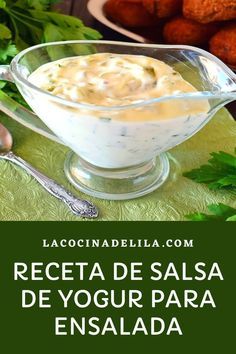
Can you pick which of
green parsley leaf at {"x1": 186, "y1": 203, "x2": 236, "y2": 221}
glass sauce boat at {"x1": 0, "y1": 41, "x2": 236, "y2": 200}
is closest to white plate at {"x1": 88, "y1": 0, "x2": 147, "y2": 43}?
glass sauce boat at {"x1": 0, "y1": 41, "x2": 236, "y2": 200}

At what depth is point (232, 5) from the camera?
5.64 ft

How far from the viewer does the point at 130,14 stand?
74.6 inches

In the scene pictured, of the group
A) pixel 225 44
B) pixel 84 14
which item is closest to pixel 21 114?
pixel 225 44

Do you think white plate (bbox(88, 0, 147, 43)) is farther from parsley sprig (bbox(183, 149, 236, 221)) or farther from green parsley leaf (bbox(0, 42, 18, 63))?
parsley sprig (bbox(183, 149, 236, 221))

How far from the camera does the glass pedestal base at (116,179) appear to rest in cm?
118

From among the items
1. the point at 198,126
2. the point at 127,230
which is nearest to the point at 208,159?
the point at 198,126

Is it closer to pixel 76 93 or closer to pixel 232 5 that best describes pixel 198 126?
pixel 76 93

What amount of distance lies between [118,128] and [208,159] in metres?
0.27

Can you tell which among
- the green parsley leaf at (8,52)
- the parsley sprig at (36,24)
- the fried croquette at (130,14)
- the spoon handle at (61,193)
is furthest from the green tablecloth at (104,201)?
the fried croquette at (130,14)

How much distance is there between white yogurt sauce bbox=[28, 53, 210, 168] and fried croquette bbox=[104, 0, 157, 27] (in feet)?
2.30

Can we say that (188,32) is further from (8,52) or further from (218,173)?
(218,173)

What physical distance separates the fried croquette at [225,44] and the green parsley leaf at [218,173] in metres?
0.56

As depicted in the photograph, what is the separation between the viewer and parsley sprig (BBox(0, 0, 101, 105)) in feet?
4.88

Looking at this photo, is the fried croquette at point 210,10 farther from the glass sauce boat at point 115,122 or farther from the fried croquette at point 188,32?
the glass sauce boat at point 115,122
